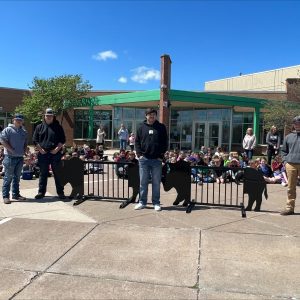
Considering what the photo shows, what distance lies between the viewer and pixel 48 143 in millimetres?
8078

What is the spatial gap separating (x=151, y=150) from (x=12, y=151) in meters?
2.78

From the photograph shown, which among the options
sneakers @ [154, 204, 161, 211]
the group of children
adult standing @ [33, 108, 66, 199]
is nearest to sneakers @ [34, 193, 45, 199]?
adult standing @ [33, 108, 66, 199]

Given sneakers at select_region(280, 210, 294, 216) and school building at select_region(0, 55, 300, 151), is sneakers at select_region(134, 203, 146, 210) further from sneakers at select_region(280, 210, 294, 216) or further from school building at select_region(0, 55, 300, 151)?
school building at select_region(0, 55, 300, 151)

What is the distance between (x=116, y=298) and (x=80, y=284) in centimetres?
49

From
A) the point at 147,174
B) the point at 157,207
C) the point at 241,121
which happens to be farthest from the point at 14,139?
the point at 241,121

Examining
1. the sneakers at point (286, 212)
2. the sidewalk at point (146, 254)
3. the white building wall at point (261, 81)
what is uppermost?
the white building wall at point (261, 81)

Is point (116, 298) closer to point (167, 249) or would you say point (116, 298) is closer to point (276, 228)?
point (167, 249)

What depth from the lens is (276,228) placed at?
243 inches

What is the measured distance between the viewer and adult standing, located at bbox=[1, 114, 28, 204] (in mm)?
7766

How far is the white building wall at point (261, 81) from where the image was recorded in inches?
1718

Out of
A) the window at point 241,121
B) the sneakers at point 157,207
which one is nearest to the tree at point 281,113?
the window at point 241,121

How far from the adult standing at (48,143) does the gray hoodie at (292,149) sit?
4.42m

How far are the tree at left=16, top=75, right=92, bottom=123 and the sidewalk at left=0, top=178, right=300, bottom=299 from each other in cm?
2104

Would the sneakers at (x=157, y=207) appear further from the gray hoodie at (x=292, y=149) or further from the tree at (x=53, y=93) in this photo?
the tree at (x=53, y=93)
